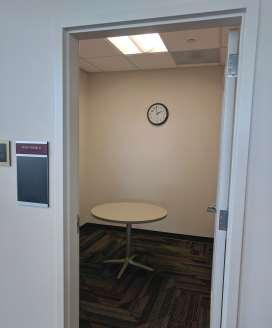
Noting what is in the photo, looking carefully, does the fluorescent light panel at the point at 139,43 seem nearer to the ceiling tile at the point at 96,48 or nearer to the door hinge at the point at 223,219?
the ceiling tile at the point at 96,48

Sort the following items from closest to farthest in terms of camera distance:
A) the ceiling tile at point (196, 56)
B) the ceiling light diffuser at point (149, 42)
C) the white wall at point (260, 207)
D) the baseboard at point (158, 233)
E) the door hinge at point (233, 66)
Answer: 1. the white wall at point (260, 207)
2. the door hinge at point (233, 66)
3. the ceiling light diffuser at point (149, 42)
4. the ceiling tile at point (196, 56)
5. the baseboard at point (158, 233)

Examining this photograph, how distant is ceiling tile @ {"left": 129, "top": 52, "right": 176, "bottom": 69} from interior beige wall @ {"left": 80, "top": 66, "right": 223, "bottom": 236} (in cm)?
23

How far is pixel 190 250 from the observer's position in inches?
→ 145

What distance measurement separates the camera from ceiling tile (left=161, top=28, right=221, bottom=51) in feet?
8.25

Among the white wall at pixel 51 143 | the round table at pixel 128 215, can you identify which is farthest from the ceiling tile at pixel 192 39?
the round table at pixel 128 215

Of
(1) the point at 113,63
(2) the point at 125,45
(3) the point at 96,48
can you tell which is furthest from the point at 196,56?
(3) the point at 96,48

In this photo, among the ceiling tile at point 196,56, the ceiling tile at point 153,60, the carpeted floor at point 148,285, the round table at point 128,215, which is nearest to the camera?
the carpeted floor at point 148,285

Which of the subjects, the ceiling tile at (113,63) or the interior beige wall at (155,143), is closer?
the ceiling tile at (113,63)

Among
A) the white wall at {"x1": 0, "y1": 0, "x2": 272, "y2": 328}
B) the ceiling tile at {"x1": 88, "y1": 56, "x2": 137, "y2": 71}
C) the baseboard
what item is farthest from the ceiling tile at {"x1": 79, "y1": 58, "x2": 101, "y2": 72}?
the baseboard

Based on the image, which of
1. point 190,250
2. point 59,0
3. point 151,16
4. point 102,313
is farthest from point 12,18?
point 190,250

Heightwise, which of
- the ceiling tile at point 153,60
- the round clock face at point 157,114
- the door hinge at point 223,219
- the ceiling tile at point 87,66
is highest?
the ceiling tile at point 153,60

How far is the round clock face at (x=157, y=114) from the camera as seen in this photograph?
4023mm

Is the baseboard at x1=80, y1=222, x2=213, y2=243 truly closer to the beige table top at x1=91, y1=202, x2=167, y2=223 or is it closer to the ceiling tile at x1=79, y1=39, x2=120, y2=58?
the beige table top at x1=91, y1=202, x2=167, y2=223

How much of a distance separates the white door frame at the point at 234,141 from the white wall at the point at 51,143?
0.03m
